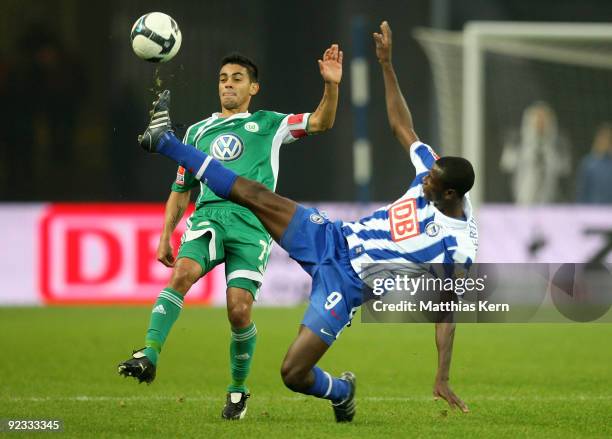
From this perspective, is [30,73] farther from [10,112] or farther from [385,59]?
[385,59]

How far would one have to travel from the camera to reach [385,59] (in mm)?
8211

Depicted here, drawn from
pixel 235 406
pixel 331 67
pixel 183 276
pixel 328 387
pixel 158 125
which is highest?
pixel 331 67

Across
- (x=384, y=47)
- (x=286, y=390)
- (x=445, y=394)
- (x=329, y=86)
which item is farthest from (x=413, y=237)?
(x=286, y=390)

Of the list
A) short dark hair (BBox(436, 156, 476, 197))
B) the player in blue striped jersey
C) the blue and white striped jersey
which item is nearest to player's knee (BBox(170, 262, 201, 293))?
the player in blue striped jersey

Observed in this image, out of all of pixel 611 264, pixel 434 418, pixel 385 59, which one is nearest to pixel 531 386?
pixel 434 418

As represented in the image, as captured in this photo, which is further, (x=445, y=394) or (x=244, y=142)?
(x=244, y=142)

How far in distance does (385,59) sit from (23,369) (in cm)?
428

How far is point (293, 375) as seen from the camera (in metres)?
7.34

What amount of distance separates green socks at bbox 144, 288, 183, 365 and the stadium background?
233 inches

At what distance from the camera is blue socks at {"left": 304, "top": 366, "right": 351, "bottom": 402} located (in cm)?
748

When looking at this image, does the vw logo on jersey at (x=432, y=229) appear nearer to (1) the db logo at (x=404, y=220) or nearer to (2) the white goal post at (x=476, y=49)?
(1) the db logo at (x=404, y=220)

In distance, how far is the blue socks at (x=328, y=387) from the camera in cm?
748

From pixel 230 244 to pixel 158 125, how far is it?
1.02 m

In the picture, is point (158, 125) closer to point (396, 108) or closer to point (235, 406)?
point (396, 108)
